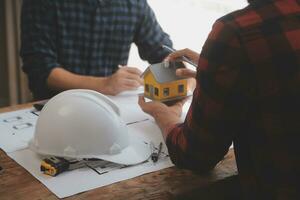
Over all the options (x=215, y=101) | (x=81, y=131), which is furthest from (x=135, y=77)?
(x=215, y=101)

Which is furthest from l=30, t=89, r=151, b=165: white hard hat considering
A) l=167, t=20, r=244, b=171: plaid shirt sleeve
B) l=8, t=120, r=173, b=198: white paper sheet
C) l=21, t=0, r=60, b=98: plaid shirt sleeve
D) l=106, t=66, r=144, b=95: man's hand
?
l=21, t=0, r=60, b=98: plaid shirt sleeve

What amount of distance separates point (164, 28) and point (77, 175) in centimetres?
155

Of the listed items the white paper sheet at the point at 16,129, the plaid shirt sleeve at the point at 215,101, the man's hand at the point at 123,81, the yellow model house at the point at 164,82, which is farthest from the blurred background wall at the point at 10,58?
the plaid shirt sleeve at the point at 215,101

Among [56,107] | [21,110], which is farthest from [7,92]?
[56,107]

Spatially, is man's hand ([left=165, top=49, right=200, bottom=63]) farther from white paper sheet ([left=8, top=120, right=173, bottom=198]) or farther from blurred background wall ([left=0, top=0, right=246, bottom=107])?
blurred background wall ([left=0, top=0, right=246, bottom=107])

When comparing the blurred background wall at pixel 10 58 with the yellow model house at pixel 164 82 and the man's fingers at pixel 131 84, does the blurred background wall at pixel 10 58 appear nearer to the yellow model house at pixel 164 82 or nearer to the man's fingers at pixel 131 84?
the man's fingers at pixel 131 84

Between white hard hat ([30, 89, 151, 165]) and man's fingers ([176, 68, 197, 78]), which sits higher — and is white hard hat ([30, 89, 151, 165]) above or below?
below

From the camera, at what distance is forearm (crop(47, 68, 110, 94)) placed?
5.37 feet

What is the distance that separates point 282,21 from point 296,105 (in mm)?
148

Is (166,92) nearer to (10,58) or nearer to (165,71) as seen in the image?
(165,71)

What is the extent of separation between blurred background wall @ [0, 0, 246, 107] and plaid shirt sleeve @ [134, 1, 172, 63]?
0.19 meters

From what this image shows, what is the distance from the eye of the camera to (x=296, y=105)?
2.63 ft

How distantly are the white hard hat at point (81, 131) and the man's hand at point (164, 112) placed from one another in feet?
0.32

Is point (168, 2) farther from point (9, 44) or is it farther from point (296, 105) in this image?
point (296, 105)
